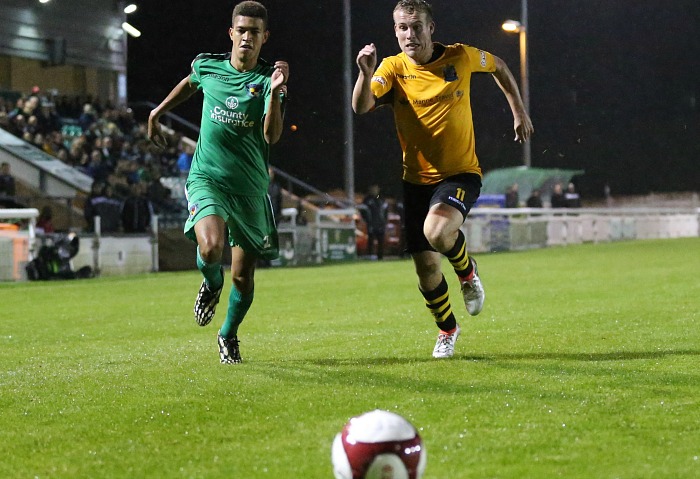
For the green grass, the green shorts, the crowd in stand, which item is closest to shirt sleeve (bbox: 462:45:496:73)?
the green shorts

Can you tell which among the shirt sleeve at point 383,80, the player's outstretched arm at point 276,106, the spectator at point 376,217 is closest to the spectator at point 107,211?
the spectator at point 376,217

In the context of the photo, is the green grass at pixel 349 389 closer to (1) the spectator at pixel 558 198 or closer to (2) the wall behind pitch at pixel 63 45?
(1) the spectator at pixel 558 198

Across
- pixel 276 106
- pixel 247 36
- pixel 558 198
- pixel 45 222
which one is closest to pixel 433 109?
pixel 276 106

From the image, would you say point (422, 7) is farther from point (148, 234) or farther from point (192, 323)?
point (148, 234)

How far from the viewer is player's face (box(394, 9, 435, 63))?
748cm

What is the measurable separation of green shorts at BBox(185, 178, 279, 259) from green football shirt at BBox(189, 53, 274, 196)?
2.3 inches

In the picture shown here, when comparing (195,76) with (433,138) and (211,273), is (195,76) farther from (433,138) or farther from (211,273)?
(433,138)

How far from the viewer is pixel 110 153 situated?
28469mm

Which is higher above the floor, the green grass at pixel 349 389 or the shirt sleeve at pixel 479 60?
the shirt sleeve at pixel 479 60

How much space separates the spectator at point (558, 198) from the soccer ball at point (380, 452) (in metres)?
31.7

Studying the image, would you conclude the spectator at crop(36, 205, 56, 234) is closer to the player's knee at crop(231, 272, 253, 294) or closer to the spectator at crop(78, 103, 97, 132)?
the spectator at crop(78, 103, 97, 132)

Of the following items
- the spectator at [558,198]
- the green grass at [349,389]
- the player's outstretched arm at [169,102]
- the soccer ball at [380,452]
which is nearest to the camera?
the soccer ball at [380,452]

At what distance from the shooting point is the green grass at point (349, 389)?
14.5 feet

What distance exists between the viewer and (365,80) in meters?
7.22
